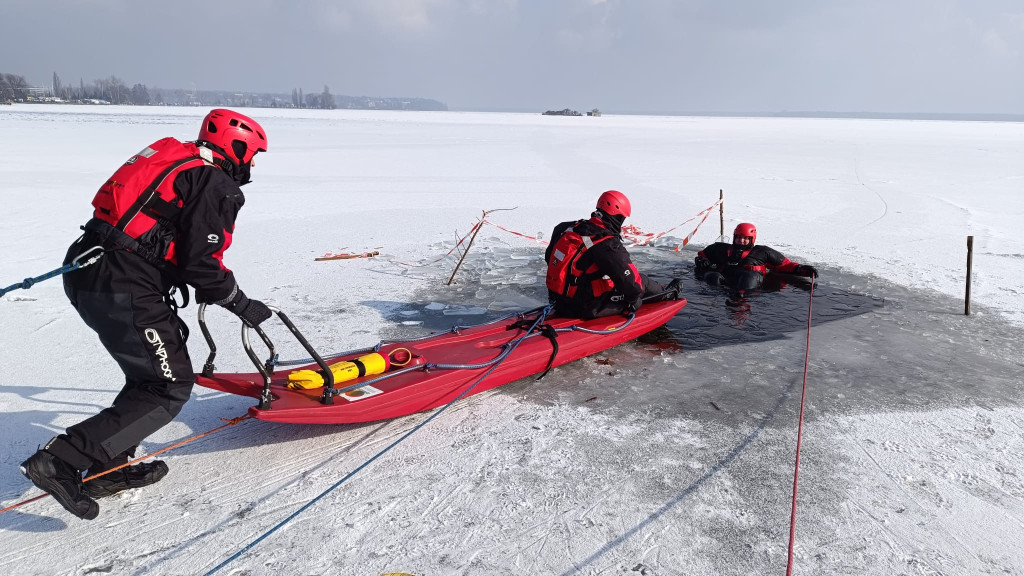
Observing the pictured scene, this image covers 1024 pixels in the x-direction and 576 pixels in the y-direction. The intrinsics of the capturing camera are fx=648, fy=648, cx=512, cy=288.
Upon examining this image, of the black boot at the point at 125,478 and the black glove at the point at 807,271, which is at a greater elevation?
the black glove at the point at 807,271

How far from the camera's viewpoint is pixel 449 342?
441cm

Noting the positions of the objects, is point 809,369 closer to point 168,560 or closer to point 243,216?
point 168,560

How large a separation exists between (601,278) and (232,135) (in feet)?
9.05

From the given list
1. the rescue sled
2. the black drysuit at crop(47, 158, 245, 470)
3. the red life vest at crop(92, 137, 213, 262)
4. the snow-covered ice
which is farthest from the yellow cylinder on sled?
the red life vest at crop(92, 137, 213, 262)

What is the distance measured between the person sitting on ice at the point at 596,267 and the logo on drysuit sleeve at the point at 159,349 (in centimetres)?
281

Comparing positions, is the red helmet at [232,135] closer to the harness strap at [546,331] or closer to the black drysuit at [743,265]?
the harness strap at [546,331]

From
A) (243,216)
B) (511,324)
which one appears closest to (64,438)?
(511,324)

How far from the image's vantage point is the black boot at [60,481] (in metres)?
2.54

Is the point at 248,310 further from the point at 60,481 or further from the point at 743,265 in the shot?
the point at 743,265

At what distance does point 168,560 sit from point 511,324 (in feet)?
8.85

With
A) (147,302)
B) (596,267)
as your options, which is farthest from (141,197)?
(596,267)

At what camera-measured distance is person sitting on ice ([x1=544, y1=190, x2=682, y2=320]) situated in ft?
15.3

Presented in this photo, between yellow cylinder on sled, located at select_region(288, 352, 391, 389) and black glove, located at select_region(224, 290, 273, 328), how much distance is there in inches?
18.0

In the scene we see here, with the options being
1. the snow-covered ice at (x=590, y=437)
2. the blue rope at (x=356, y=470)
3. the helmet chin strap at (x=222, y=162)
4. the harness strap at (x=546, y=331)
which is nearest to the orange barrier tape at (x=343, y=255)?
the snow-covered ice at (x=590, y=437)
